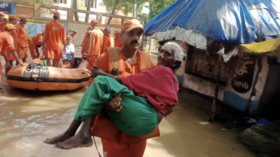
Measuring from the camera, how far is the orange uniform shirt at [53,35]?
6.51 m

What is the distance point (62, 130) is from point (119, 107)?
3.06 meters

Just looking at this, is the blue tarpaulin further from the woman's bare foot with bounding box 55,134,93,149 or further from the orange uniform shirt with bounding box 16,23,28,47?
the orange uniform shirt with bounding box 16,23,28,47

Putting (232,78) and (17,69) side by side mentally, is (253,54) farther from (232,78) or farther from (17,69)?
(17,69)

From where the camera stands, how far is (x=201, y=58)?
760 centimetres

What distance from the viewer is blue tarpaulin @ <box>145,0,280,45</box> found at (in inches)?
190

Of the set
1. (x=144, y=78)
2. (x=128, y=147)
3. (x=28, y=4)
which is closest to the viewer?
(x=144, y=78)

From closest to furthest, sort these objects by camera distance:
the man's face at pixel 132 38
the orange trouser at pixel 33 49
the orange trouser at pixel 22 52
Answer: the man's face at pixel 132 38 → the orange trouser at pixel 22 52 → the orange trouser at pixel 33 49

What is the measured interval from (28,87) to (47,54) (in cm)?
133

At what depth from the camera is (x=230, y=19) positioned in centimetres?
499

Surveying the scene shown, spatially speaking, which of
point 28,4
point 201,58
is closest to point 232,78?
point 201,58

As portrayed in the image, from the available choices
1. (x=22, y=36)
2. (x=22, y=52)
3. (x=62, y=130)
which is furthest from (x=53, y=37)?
(x=62, y=130)

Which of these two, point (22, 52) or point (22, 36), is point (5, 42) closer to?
point (22, 36)

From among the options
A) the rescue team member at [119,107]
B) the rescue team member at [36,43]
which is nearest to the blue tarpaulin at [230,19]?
the rescue team member at [119,107]

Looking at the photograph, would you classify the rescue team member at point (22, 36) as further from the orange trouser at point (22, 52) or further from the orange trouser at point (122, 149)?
the orange trouser at point (122, 149)
